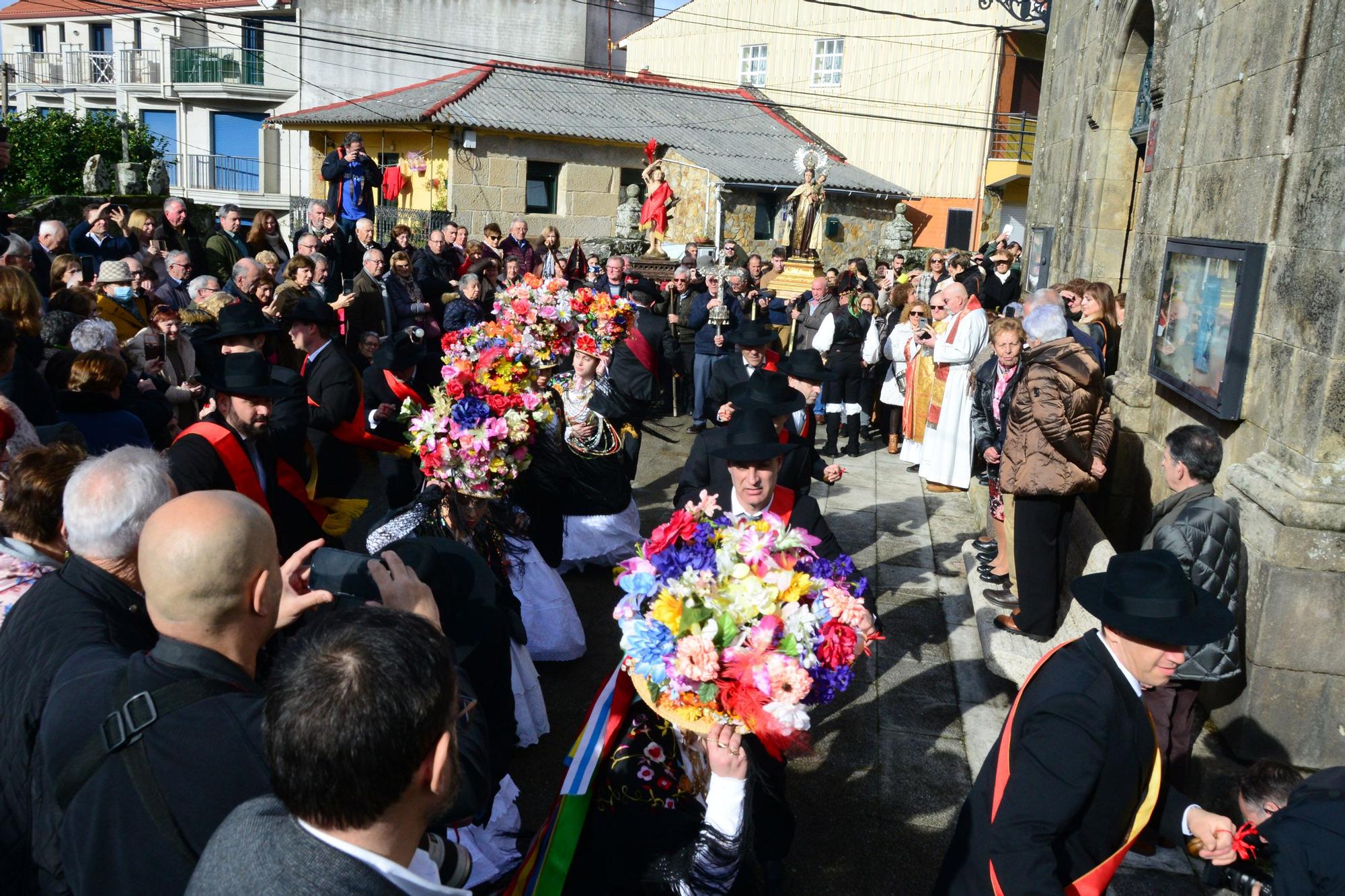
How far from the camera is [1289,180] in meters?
5.45

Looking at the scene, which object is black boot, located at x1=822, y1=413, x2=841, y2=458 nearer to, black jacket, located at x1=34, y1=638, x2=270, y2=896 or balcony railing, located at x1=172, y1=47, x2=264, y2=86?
black jacket, located at x1=34, y1=638, x2=270, y2=896

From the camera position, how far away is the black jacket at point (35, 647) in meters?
2.53

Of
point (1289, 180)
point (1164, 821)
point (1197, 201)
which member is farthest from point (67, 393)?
point (1197, 201)

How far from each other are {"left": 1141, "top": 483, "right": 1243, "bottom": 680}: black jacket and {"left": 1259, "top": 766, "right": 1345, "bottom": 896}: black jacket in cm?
204

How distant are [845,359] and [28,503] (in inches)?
366

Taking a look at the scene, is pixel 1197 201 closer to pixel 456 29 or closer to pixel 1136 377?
pixel 1136 377

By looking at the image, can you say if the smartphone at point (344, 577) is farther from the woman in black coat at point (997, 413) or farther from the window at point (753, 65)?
the window at point (753, 65)

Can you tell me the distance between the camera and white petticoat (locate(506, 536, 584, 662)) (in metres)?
5.91

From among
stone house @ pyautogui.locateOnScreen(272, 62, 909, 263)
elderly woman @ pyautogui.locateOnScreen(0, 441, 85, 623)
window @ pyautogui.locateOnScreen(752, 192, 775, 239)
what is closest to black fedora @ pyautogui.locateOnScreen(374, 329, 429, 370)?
elderly woman @ pyautogui.locateOnScreen(0, 441, 85, 623)

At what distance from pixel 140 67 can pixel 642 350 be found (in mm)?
36295

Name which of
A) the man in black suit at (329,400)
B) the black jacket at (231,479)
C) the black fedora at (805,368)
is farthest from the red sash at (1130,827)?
the man in black suit at (329,400)

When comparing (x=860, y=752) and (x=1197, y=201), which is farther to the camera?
(x=1197, y=201)

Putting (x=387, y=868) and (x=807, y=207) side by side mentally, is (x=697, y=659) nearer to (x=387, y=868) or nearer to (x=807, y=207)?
(x=387, y=868)

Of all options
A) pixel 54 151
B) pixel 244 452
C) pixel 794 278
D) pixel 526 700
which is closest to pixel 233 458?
pixel 244 452
